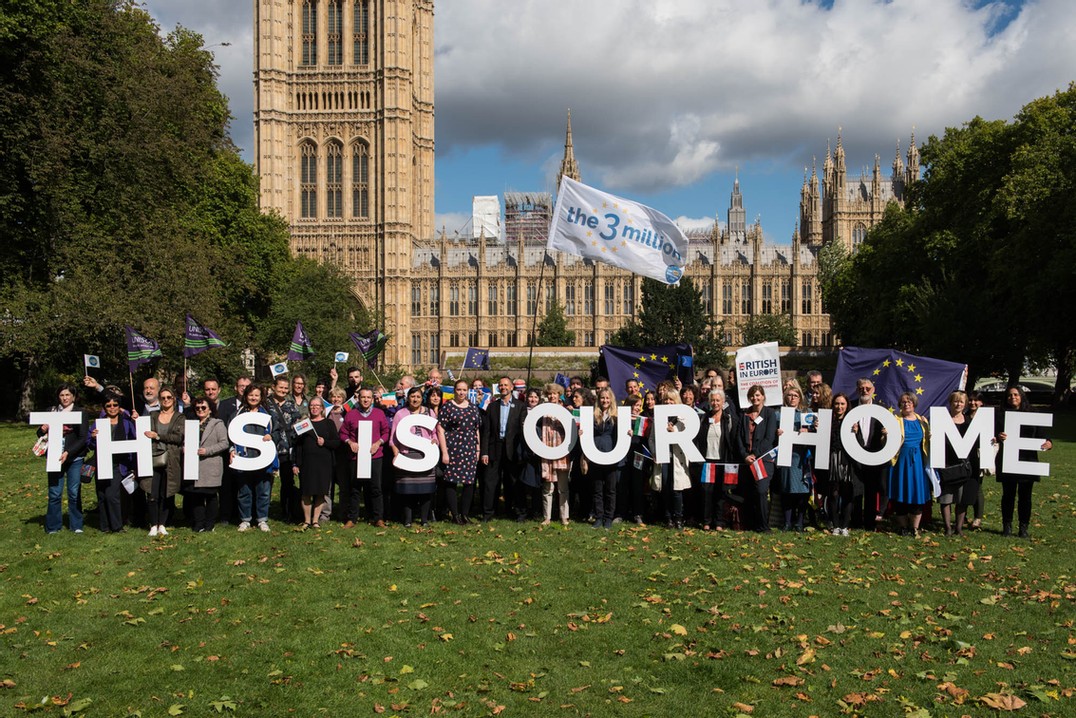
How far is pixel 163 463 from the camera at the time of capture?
9.70 meters

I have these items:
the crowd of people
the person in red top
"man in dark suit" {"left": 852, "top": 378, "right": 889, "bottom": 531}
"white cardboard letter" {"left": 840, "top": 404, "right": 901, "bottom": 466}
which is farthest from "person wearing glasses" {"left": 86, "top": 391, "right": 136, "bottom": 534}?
"man in dark suit" {"left": 852, "top": 378, "right": 889, "bottom": 531}

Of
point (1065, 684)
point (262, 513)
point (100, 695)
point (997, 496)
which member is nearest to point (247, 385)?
point (262, 513)

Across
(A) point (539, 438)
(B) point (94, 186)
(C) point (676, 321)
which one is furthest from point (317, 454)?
(C) point (676, 321)

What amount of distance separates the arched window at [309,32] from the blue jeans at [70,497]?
215ft

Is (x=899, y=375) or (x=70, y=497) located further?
(x=899, y=375)

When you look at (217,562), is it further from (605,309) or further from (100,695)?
(605,309)

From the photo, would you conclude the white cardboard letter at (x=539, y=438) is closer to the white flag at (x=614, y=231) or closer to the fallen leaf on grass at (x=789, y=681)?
the white flag at (x=614, y=231)

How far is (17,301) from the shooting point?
74.2 ft

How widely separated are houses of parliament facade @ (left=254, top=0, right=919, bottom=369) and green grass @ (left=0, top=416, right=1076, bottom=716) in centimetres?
5782

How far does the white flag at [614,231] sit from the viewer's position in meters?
13.1

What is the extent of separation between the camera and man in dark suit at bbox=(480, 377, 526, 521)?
10.6 meters

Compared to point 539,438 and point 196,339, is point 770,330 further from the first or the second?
point 539,438

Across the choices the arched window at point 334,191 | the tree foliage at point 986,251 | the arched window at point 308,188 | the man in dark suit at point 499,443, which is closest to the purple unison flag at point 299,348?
the man in dark suit at point 499,443

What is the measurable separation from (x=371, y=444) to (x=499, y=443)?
1520 millimetres
